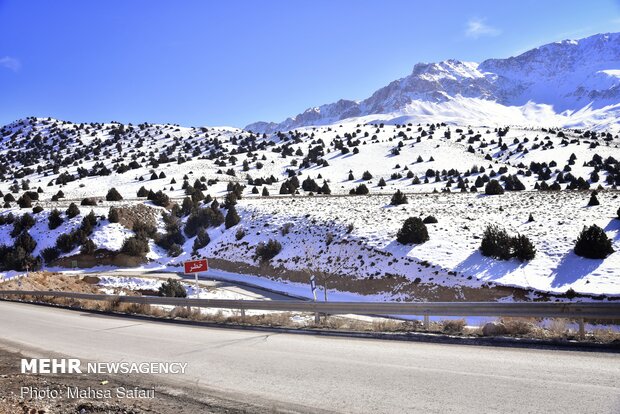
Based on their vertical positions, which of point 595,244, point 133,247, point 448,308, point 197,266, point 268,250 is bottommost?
point 448,308

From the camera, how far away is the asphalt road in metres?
5.53

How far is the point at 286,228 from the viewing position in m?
36.2

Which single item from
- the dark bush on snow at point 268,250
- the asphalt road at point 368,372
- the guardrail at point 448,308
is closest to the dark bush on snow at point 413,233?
the dark bush on snow at point 268,250

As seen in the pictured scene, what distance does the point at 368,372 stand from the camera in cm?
713

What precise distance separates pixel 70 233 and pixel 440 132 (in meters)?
82.2

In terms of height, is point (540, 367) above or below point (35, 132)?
below

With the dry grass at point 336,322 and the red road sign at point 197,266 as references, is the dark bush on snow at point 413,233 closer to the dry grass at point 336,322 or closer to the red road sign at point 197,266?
the dry grass at point 336,322

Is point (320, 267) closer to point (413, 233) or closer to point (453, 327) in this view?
point (413, 233)

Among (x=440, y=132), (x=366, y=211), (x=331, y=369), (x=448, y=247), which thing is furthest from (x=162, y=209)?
(x=440, y=132)

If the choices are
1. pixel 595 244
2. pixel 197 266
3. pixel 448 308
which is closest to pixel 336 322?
pixel 448 308

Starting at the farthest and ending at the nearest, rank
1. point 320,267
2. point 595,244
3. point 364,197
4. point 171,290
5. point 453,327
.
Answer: point 364,197, point 320,267, point 171,290, point 595,244, point 453,327

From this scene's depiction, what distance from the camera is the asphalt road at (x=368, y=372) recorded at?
5531 millimetres

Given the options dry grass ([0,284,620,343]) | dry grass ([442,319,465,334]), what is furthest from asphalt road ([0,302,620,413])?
dry grass ([442,319,465,334])

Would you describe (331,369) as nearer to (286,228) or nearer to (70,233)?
(286,228)
